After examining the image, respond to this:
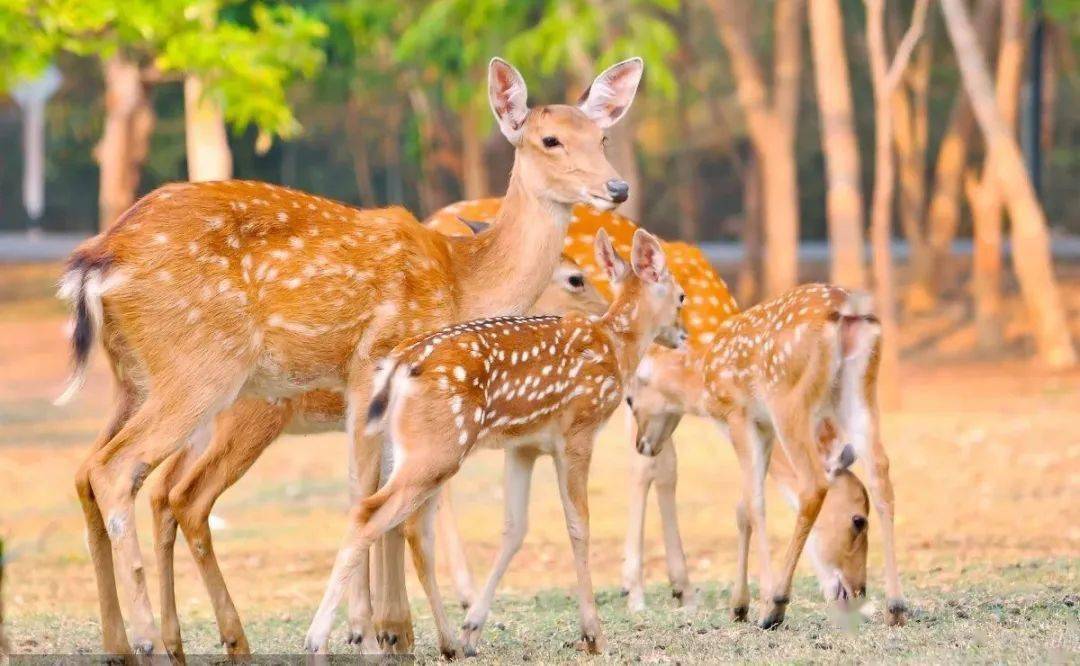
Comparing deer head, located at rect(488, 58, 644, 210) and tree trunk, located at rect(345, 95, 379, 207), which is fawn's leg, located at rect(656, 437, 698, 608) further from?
tree trunk, located at rect(345, 95, 379, 207)

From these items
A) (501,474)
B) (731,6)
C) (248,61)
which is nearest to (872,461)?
(501,474)

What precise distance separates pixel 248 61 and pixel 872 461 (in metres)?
11.4

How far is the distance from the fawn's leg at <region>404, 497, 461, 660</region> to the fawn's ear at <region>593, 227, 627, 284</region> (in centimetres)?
130

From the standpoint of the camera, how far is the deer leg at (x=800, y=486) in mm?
7145

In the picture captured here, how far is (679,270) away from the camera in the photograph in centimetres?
936

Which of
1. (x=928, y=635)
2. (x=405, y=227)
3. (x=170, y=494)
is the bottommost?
(x=928, y=635)

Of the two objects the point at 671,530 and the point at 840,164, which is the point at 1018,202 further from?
the point at 671,530

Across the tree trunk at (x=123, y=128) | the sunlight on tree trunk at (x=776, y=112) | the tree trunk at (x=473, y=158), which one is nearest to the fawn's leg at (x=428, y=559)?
the tree trunk at (x=123, y=128)

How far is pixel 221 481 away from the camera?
284 inches

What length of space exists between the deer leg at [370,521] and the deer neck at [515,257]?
47.0 inches

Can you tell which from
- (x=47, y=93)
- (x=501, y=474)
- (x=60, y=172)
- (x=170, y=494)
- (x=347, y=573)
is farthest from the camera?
(x=60, y=172)

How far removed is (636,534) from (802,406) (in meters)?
1.72

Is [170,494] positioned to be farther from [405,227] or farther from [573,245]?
[573,245]

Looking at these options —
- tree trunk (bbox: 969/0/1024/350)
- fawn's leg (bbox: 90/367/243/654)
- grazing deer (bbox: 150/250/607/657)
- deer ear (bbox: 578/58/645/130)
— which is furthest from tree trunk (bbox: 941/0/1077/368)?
fawn's leg (bbox: 90/367/243/654)
